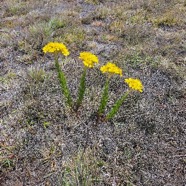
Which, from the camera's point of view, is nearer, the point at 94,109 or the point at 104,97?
the point at 104,97

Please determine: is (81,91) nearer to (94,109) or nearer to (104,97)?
(104,97)

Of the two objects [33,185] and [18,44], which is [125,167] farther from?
[18,44]

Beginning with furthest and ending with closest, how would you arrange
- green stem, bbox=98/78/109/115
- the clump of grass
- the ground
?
the clump of grass, green stem, bbox=98/78/109/115, the ground

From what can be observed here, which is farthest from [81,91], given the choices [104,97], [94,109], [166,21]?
[166,21]

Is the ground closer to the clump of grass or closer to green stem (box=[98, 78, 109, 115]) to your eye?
the clump of grass

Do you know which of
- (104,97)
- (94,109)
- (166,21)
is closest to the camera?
(104,97)

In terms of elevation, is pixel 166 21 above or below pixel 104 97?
below

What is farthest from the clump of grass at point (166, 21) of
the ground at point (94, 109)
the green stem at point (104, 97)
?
the green stem at point (104, 97)

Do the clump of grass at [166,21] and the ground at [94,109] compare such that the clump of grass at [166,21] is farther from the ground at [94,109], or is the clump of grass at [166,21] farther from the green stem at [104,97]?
the green stem at [104,97]

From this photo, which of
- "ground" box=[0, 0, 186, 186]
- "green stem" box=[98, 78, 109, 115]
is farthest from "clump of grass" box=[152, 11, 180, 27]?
"green stem" box=[98, 78, 109, 115]

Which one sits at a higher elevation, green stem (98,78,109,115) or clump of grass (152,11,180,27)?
green stem (98,78,109,115)

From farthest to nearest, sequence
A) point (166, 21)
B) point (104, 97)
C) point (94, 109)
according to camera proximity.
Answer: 1. point (166, 21)
2. point (94, 109)
3. point (104, 97)
